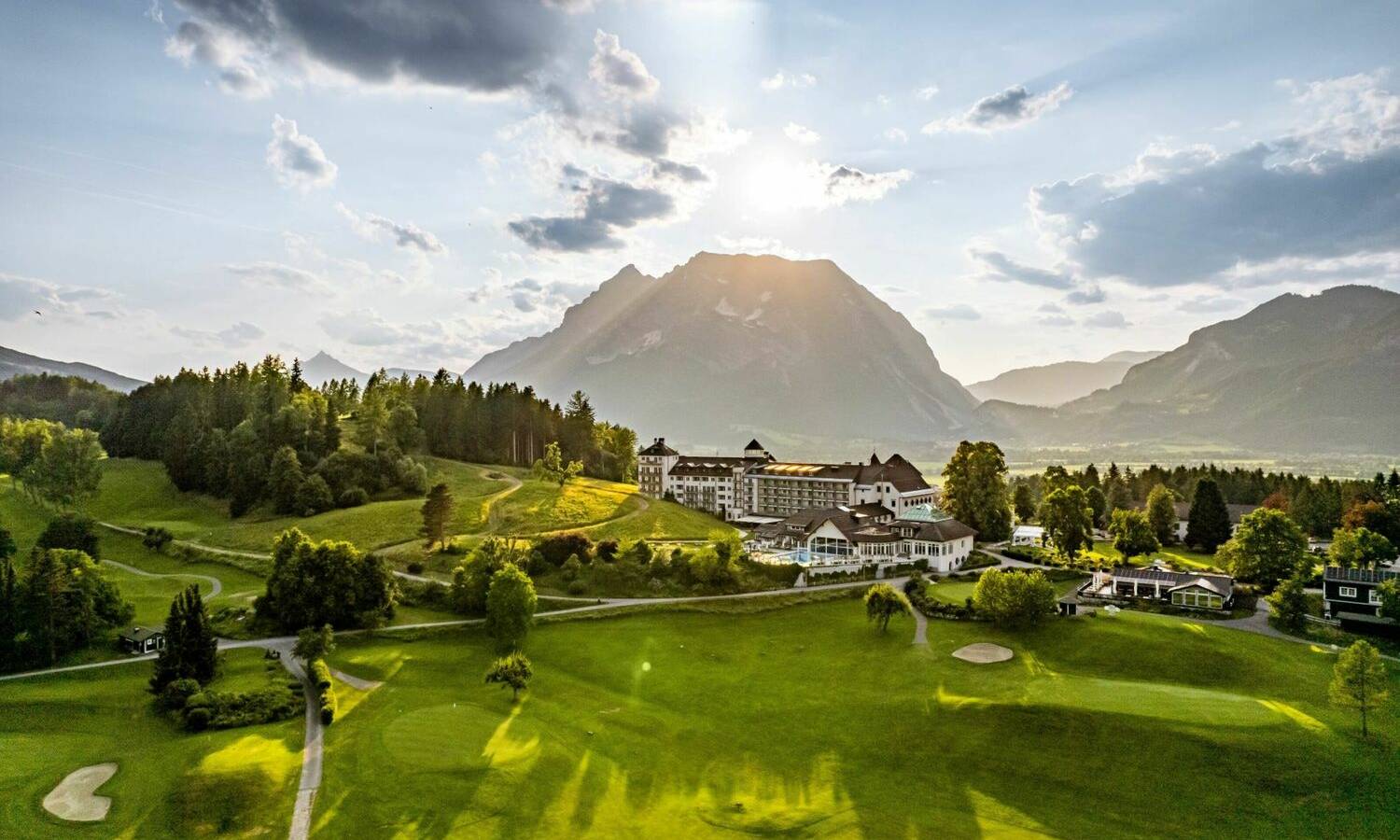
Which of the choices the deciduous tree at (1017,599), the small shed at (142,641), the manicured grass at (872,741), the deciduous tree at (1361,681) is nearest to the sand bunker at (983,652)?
the manicured grass at (872,741)

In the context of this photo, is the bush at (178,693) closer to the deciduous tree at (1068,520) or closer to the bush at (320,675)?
the bush at (320,675)

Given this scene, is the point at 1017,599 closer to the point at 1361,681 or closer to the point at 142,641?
the point at 1361,681

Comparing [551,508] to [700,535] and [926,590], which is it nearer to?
[700,535]

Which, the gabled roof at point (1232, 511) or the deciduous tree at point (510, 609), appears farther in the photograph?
the gabled roof at point (1232, 511)

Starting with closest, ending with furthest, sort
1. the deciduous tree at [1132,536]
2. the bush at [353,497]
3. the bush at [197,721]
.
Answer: the bush at [197,721], the deciduous tree at [1132,536], the bush at [353,497]

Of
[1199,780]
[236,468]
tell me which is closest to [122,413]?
[236,468]

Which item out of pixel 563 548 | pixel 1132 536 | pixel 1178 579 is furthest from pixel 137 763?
pixel 1132 536
